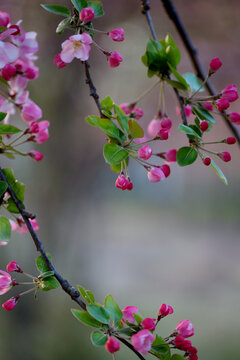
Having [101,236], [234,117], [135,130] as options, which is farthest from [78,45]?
[101,236]

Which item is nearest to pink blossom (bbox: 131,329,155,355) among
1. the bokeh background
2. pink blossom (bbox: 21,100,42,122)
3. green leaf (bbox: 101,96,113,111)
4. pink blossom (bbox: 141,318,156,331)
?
pink blossom (bbox: 141,318,156,331)

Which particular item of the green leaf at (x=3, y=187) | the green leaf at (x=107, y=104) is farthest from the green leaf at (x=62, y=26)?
the green leaf at (x=3, y=187)

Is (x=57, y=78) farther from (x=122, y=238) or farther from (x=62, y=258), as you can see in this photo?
(x=122, y=238)

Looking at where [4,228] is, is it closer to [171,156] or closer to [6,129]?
[6,129]

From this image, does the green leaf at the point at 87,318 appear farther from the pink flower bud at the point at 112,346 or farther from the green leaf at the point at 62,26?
the green leaf at the point at 62,26

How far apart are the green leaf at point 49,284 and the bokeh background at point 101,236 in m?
2.20

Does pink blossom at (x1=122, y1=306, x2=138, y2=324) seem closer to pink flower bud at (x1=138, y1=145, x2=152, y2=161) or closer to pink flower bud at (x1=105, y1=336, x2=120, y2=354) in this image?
pink flower bud at (x1=105, y1=336, x2=120, y2=354)

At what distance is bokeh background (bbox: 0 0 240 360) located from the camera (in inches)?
113

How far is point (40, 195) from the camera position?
2986mm

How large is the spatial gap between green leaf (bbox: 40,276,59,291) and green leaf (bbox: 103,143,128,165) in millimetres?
174

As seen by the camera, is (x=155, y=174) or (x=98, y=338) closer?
(x=98, y=338)

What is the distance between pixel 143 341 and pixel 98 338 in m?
0.06

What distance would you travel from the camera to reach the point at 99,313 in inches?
21.6

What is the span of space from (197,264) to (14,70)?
5.78m
